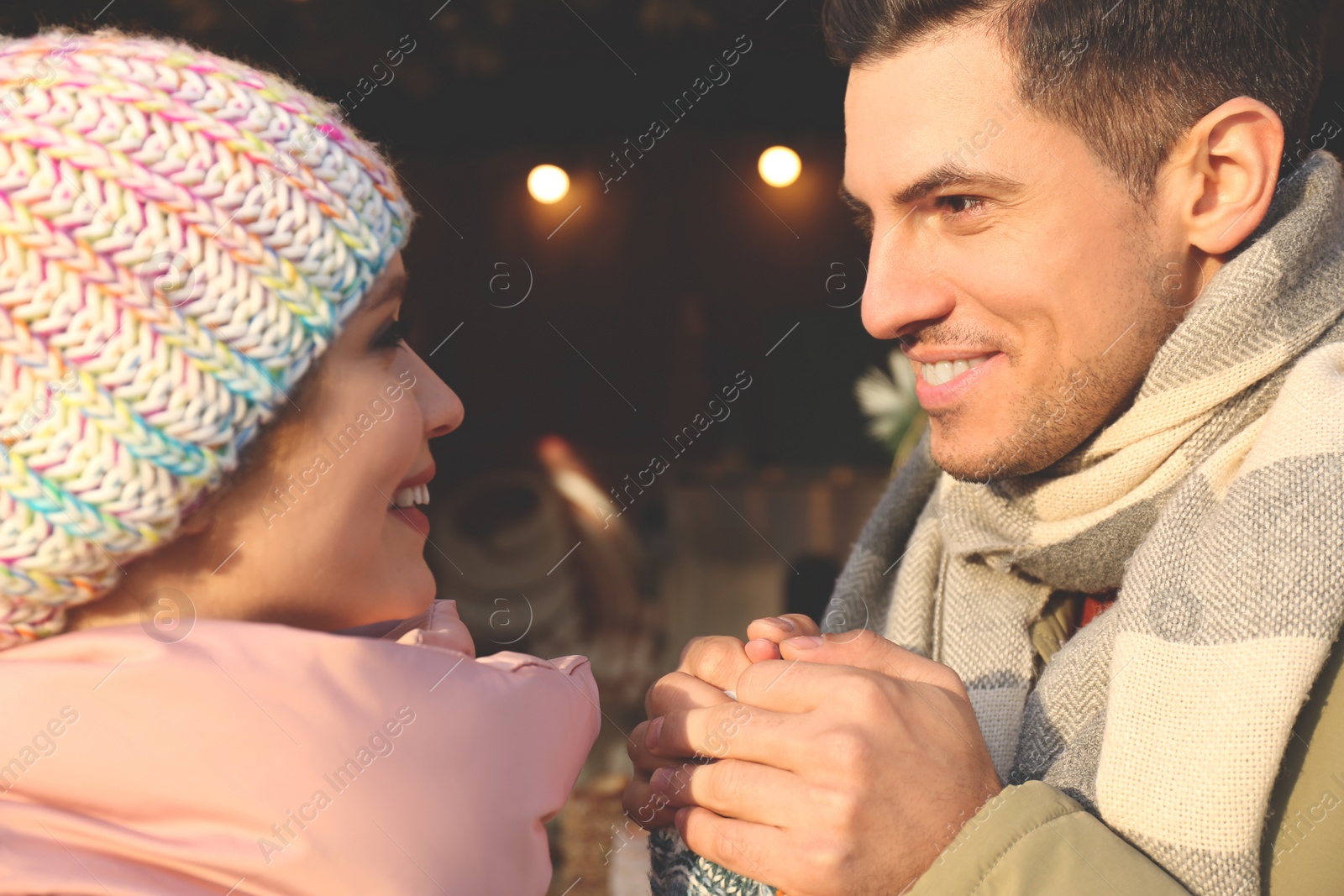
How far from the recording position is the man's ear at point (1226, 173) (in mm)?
1451

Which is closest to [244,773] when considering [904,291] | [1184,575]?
[1184,575]

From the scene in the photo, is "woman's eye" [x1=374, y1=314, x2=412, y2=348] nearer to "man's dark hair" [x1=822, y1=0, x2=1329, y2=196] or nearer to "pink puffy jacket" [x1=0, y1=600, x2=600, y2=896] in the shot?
"pink puffy jacket" [x1=0, y1=600, x2=600, y2=896]

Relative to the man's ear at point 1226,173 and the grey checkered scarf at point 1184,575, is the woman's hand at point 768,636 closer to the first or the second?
the grey checkered scarf at point 1184,575

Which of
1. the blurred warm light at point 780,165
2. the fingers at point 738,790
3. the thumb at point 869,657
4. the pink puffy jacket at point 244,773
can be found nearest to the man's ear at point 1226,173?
the thumb at point 869,657

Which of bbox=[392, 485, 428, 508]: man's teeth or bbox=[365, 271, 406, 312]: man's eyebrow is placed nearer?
bbox=[365, 271, 406, 312]: man's eyebrow

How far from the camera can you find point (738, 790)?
1128mm

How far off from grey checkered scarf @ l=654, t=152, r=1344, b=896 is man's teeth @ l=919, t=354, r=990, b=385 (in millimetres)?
209

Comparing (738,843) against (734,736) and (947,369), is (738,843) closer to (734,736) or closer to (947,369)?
(734,736)

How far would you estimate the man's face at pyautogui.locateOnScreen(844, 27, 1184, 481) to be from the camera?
4.87 ft

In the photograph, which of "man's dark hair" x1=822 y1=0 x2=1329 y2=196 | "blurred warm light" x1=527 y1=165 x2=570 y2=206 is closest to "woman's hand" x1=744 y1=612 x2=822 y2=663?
"man's dark hair" x1=822 y1=0 x2=1329 y2=196

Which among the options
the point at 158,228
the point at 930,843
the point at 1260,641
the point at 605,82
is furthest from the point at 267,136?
the point at 605,82

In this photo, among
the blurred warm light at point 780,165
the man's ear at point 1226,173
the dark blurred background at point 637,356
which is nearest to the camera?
the man's ear at point 1226,173

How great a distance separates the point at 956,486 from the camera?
70.5 inches

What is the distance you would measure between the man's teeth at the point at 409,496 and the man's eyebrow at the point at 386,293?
226mm
